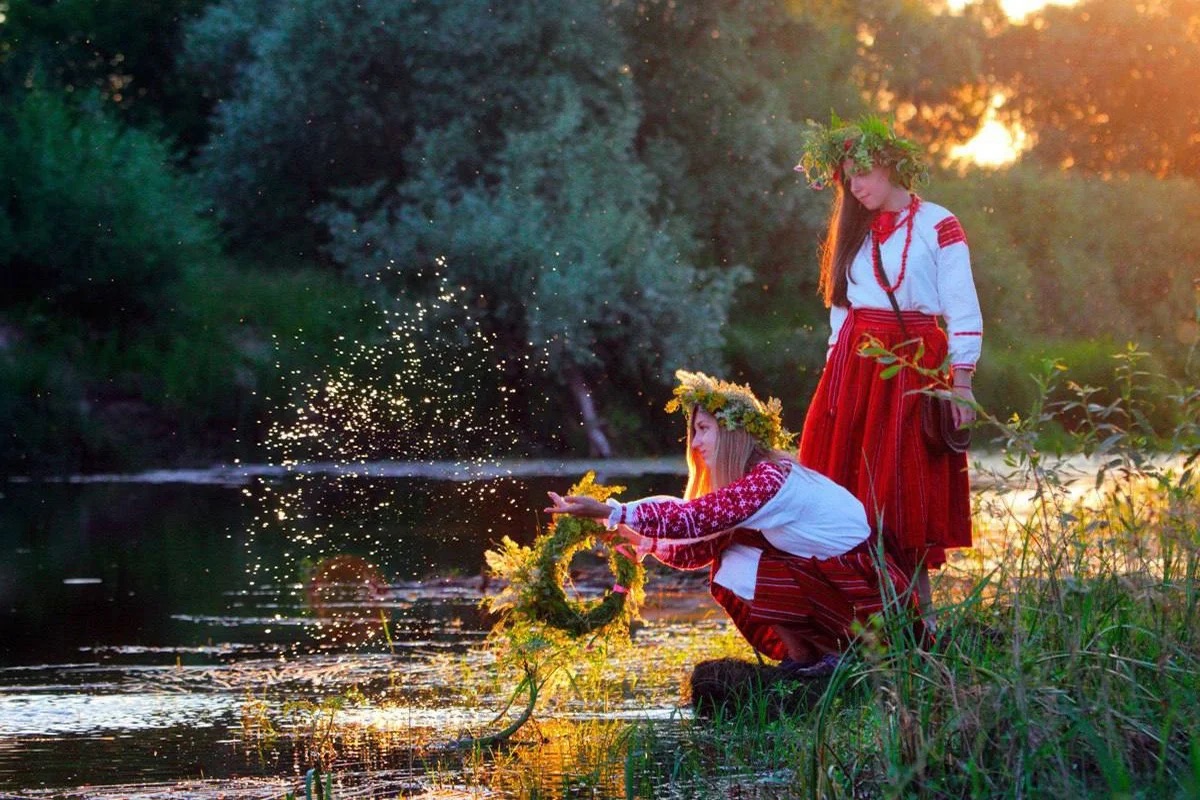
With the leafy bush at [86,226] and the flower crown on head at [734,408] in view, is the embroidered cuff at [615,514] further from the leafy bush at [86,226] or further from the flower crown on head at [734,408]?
the leafy bush at [86,226]

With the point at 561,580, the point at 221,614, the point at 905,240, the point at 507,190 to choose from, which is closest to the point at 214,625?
the point at 221,614

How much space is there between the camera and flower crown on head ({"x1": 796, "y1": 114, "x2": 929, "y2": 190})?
6.83m

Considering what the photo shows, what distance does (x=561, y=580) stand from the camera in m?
6.40

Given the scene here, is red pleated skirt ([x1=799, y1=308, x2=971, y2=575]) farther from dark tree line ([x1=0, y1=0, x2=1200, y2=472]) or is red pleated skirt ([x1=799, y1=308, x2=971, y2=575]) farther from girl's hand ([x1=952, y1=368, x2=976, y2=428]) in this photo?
dark tree line ([x1=0, y1=0, x2=1200, y2=472])

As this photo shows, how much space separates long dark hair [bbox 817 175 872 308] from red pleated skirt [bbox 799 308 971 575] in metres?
0.13

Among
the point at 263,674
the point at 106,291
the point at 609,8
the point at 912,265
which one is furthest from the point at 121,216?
the point at 912,265

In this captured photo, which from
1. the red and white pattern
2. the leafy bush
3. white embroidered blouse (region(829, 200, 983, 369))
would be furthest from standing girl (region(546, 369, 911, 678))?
the leafy bush

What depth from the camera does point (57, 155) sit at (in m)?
20.8

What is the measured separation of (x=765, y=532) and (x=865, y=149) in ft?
4.96

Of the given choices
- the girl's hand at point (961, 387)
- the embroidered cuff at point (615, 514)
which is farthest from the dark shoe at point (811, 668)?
the girl's hand at point (961, 387)

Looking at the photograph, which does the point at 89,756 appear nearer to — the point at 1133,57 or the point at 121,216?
the point at 121,216

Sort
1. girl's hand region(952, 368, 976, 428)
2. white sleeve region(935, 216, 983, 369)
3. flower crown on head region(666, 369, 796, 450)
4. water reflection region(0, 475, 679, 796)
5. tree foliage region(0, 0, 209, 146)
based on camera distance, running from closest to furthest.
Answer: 1. water reflection region(0, 475, 679, 796)
2. flower crown on head region(666, 369, 796, 450)
3. girl's hand region(952, 368, 976, 428)
4. white sleeve region(935, 216, 983, 369)
5. tree foliage region(0, 0, 209, 146)

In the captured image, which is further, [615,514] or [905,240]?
[905,240]

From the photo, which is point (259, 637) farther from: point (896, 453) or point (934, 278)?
point (934, 278)
